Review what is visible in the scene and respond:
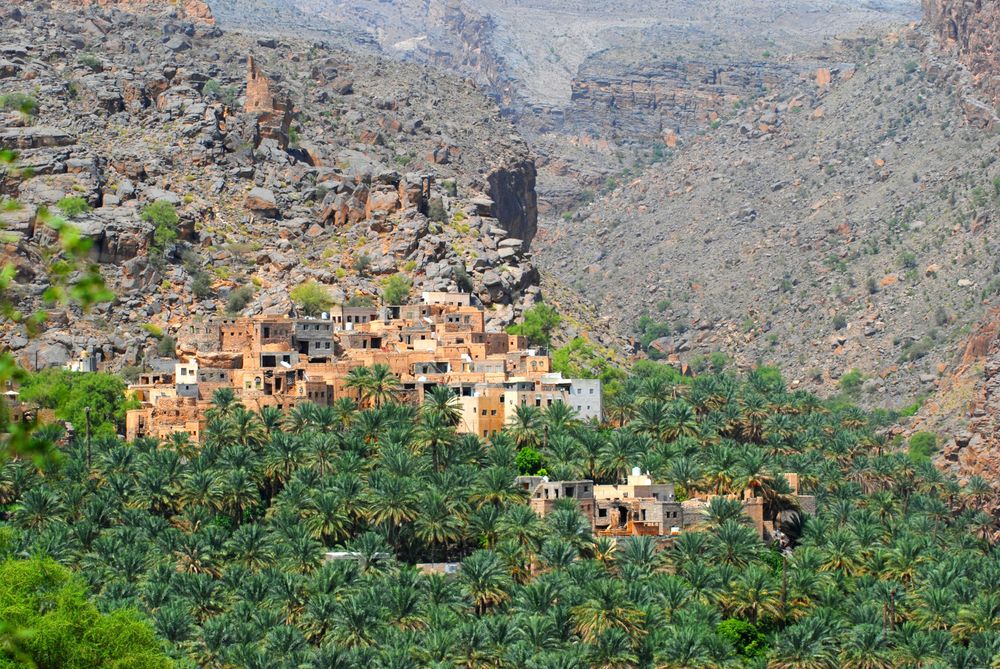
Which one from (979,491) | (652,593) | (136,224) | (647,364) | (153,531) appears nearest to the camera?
(652,593)

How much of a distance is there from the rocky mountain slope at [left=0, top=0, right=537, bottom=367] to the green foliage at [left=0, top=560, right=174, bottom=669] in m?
72.6

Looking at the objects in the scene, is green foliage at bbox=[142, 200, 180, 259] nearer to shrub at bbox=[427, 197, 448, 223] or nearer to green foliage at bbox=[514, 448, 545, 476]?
shrub at bbox=[427, 197, 448, 223]

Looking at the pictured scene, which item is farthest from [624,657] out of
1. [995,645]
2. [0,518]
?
[0,518]

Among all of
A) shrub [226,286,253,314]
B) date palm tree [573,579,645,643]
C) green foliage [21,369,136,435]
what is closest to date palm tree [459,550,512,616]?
date palm tree [573,579,645,643]

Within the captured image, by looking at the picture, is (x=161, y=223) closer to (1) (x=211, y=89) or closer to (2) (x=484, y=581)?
(1) (x=211, y=89)

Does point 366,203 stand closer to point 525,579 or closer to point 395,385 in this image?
point 395,385

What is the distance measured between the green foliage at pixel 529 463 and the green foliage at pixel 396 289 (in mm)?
37960

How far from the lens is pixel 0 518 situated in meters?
104

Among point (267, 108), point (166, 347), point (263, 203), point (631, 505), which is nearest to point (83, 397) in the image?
point (166, 347)

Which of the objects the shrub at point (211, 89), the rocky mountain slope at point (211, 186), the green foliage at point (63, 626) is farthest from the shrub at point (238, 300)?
the green foliage at point (63, 626)

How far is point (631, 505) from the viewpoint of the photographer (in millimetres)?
103000

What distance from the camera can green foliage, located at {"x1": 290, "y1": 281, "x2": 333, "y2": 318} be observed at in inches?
5595

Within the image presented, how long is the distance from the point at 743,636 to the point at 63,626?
4445 centimetres

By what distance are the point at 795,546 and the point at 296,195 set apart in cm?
7365
